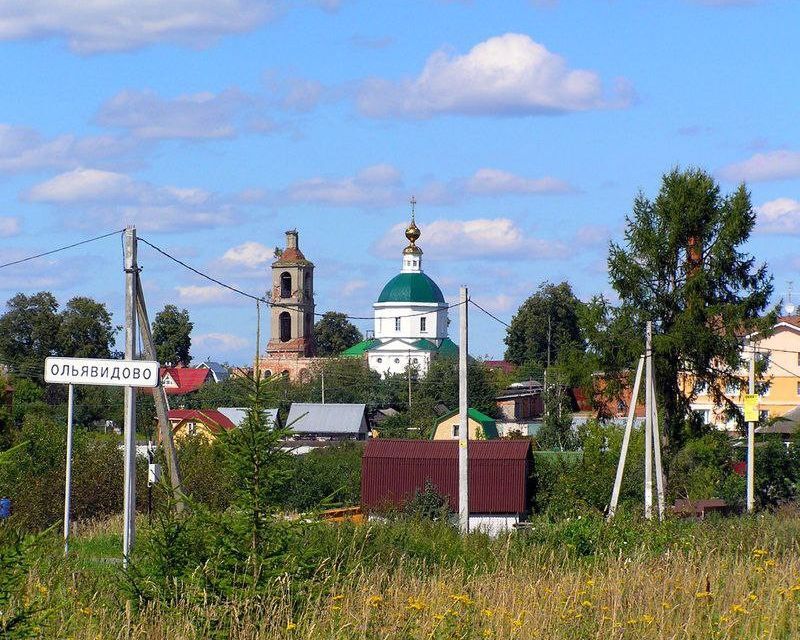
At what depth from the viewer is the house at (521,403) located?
80000mm

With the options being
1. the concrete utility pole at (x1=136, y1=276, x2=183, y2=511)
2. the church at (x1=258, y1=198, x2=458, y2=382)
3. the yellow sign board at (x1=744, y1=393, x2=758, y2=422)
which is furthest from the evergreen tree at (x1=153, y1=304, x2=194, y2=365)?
the concrete utility pole at (x1=136, y1=276, x2=183, y2=511)

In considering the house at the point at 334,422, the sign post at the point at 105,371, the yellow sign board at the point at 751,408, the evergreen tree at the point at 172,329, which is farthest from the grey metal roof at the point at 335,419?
the sign post at the point at 105,371

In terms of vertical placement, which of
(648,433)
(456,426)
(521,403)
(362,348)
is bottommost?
(456,426)

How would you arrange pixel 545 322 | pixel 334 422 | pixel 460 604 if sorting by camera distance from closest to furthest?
pixel 460 604
pixel 334 422
pixel 545 322

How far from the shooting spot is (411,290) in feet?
318

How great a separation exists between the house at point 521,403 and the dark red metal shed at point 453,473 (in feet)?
142

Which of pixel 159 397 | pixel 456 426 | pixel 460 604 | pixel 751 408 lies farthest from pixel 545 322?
pixel 460 604

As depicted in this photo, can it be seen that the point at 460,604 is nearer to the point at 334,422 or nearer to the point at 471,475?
the point at 471,475

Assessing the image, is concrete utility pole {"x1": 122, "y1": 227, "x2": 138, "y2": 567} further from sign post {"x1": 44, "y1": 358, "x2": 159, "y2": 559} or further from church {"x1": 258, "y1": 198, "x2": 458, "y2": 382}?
church {"x1": 258, "y1": 198, "x2": 458, "y2": 382}

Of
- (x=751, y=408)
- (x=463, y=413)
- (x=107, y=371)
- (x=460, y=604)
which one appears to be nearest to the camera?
(x=460, y=604)

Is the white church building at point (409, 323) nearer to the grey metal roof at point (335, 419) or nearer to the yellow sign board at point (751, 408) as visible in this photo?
the grey metal roof at point (335, 419)

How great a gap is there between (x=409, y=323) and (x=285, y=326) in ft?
34.2

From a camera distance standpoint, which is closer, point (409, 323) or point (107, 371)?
point (107, 371)

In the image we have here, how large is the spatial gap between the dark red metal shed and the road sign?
22.6 meters
